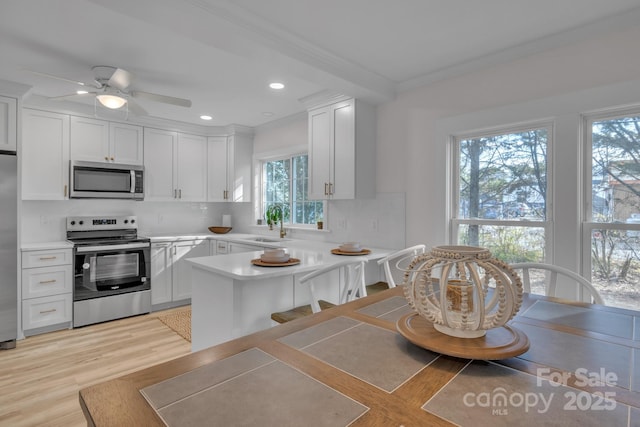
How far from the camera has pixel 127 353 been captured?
2.95m

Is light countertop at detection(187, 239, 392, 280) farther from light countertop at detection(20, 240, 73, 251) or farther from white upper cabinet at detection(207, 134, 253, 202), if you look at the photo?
white upper cabinet at detection(207, 134, 253, 202)

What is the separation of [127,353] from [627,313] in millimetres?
3364

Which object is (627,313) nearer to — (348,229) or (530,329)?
(530,329)

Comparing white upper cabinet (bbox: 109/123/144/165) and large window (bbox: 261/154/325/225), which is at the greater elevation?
white upper cabinet (bbox: 109/123/144/165)

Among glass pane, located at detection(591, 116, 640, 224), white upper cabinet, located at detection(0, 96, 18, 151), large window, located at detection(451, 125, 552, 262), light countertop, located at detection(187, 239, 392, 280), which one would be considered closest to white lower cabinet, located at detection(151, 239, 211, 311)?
white upper cabinet, located at detection(0, 96, 18, 151)

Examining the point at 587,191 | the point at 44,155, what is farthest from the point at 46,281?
the point at 587,191

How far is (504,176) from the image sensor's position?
265 centimetres

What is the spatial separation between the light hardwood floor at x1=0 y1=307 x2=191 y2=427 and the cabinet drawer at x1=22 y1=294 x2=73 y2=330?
0.13m

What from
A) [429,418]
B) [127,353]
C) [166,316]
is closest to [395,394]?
[429,418]

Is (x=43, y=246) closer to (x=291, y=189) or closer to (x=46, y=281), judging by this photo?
(x=46, y=281)

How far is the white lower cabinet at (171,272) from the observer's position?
4.15m

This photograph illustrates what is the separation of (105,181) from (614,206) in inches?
187

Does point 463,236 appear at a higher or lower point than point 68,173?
lower

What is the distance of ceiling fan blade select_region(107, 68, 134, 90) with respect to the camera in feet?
8.59
